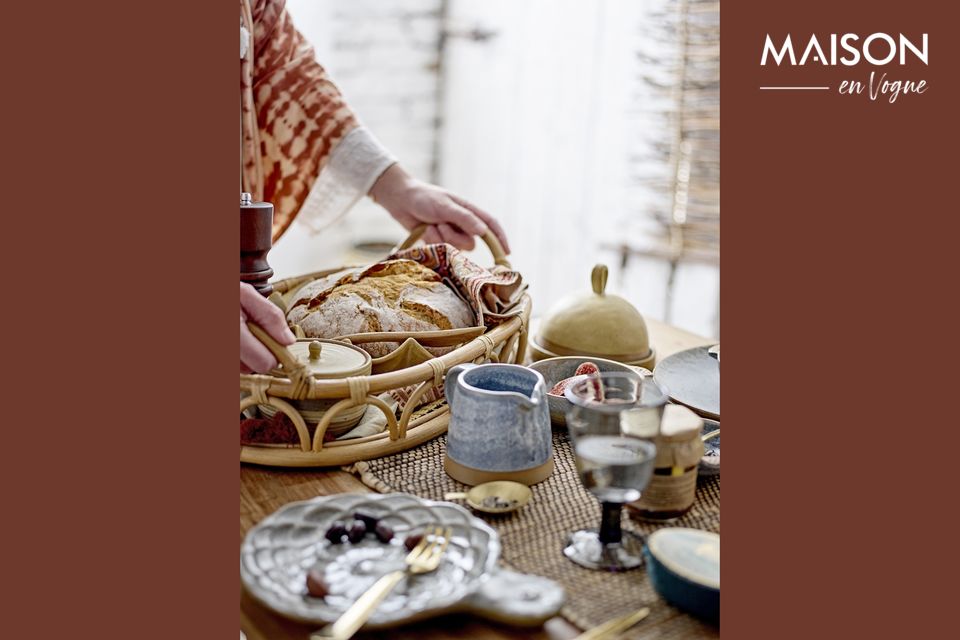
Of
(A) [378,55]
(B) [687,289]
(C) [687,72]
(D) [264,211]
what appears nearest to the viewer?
(D) [264,211]

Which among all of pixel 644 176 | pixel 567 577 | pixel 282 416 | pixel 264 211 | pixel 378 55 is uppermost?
pixel 378 55

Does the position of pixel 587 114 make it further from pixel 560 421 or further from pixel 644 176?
pixel 560 421

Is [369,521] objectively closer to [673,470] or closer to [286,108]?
[673,470]

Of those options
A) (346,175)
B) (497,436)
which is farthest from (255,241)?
(346,175)

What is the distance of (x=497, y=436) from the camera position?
1028 mm

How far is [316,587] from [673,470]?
0.42 m

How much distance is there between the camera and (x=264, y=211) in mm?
1242

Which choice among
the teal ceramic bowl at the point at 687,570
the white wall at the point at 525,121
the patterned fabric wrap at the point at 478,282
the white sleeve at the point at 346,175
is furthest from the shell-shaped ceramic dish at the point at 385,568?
the white wall at the point at 525,121

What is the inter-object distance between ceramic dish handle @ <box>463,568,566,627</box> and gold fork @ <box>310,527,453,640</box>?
55mm

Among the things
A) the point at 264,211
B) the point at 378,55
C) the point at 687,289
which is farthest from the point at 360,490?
the point at 378,55

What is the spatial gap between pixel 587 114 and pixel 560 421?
248 cm

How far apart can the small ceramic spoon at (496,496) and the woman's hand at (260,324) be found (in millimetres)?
271

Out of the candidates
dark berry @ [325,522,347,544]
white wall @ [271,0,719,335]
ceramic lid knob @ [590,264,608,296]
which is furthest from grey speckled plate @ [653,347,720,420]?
white wall @ [271,0,719,335]

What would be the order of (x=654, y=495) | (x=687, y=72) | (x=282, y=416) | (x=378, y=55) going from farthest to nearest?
(x=378, y=55) → (x=687, y=72) → (x=282, y=416) → (x=654, y=495)
